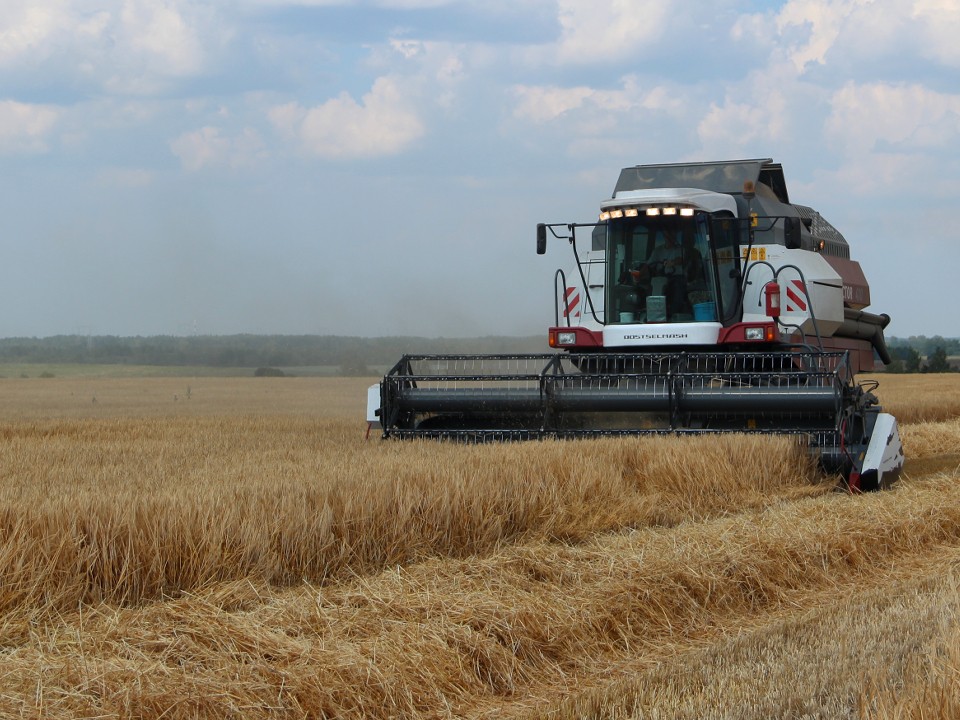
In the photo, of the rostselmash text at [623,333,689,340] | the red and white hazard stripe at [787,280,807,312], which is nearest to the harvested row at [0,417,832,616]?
the rostselmash text at [623,333,689,340]

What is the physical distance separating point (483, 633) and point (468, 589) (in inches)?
21.9

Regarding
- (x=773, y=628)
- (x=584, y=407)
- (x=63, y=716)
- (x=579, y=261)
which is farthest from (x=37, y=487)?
(x=579, y=261)

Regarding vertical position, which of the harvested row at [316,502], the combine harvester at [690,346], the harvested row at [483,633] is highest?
the combine harvester at [690,346]

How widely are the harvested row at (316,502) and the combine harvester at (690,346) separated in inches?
28.2

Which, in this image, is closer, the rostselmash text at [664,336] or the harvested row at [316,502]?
the harvested row at [316,502]

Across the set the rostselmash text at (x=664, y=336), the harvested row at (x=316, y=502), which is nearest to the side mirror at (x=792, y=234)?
the rostselmash text at (x=664, y=336)

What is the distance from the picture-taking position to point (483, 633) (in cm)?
417

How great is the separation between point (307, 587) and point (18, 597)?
113cm

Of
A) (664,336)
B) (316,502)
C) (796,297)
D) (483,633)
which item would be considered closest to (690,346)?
(664,336)

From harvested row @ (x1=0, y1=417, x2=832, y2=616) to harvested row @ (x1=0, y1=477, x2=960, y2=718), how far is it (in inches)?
7.6

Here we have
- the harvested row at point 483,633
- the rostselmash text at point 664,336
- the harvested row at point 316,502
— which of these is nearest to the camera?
the harvested row at point 483,633

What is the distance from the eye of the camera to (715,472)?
7.50 meters

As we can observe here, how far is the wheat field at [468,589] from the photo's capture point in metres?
3.50

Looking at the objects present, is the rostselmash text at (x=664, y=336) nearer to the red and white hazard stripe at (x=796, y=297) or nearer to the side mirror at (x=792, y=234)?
the side mirror at (x=792, y=234)
